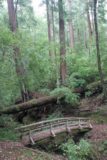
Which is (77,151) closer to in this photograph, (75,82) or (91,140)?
(91,140)

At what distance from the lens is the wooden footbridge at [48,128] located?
503 inches

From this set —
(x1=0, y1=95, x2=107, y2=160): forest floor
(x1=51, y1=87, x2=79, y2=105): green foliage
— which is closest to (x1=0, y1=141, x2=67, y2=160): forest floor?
(x1=0, y1=95, x2=107, y2=160): forest floor

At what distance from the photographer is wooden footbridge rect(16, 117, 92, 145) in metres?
12.8

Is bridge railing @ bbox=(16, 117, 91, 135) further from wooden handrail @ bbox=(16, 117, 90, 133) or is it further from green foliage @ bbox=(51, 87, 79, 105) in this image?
green foliage @ bbox=(51, 87, 79, 105)

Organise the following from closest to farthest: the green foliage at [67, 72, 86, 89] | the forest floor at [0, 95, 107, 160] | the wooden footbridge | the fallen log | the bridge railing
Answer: the forest floor at [0, 95, 107, 160] < the wooden footbridge < the bridge railing < the fallen log < the green foliage at [67, 72, 86, 89]

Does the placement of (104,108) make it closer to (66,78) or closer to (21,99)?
(66,78)

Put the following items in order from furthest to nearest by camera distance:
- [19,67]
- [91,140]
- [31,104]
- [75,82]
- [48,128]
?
[75,82] → [31,104] → [19,67] → [91,140] → [48,128]

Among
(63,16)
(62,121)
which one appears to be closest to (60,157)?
(62,121)

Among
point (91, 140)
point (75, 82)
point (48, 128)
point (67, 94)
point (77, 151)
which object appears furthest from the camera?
point (75, 82)

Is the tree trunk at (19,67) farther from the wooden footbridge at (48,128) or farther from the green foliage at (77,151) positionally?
the green foliage at (77,151)

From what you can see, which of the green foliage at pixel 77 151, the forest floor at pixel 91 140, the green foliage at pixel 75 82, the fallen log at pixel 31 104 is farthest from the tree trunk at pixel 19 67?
the green foliage at pixel 77 151

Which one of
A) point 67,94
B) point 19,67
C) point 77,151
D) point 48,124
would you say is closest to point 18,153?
point 77,151

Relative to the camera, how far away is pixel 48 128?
13.5 m

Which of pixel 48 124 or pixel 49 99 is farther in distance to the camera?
pixel 49 99
